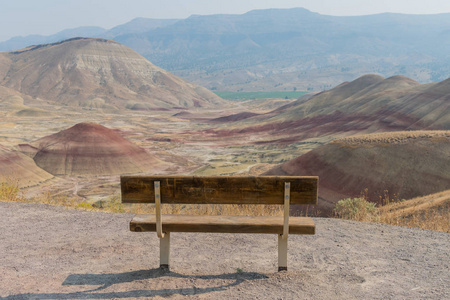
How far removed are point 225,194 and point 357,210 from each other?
23.3 feet

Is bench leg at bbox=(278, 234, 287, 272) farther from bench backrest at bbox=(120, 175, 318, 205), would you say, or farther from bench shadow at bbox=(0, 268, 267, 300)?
bench backrest at bbox=(120, 175, 318, 205)

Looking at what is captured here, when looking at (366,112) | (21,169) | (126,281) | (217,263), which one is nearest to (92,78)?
(366,112)

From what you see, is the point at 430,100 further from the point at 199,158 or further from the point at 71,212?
the point at 71,212

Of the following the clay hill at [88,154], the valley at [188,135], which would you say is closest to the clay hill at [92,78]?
the valley at [188,135]

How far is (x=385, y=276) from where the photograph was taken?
552cm

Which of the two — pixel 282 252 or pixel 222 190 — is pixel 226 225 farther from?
pixel 282 252

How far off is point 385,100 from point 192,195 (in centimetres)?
7861

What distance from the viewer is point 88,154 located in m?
56.6

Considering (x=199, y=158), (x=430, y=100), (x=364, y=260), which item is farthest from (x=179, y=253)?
(x=430, y=100)

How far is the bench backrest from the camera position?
17.4 ft

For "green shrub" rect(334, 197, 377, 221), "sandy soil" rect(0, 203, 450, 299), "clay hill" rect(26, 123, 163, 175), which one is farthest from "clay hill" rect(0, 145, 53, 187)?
"sandy soil" rect(0, 203, 450, 299)

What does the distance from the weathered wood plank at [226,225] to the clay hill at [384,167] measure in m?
21.9

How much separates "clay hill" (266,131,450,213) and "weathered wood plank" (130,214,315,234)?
21.9 metres

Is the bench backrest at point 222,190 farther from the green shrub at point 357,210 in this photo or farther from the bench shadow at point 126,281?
the green shrub at point 357,210
